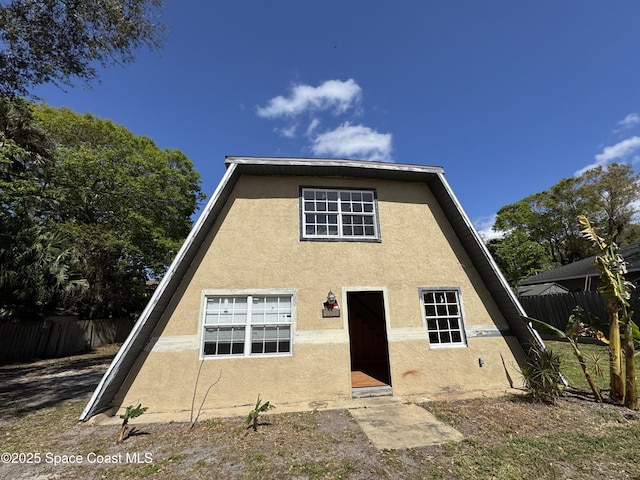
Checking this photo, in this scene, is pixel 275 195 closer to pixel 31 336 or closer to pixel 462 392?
pixel 462 392

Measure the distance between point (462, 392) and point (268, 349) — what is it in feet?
15.4

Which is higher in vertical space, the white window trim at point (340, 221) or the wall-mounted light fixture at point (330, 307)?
the white window trim at point (340, 221)

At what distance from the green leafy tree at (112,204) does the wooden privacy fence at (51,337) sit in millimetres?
1679

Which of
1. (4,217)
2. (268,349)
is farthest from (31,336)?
(268,349)

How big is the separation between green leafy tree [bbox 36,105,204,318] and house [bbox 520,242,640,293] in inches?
1083

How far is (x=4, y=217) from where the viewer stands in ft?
40.0

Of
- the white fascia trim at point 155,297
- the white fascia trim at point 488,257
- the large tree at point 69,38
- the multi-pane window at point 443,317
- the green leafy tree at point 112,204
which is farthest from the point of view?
the green leafy tree at point 112,204

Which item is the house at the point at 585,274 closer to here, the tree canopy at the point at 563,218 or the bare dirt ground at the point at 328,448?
the tree canopy at the point at 563,218

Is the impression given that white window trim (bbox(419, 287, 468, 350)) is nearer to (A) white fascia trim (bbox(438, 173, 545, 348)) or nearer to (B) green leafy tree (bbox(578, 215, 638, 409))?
(A) white fascia trim (bbox(438, 173, 545, 348))

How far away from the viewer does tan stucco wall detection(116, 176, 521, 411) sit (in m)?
6.18

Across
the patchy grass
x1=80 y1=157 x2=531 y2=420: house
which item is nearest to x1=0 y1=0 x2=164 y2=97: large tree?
x1=80 y1=157 x2=531 y2=420: house

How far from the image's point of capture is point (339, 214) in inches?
305

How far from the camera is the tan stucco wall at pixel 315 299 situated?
243 inches

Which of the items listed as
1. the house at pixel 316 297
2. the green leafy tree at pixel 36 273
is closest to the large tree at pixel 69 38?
the house at pixel 316 297
